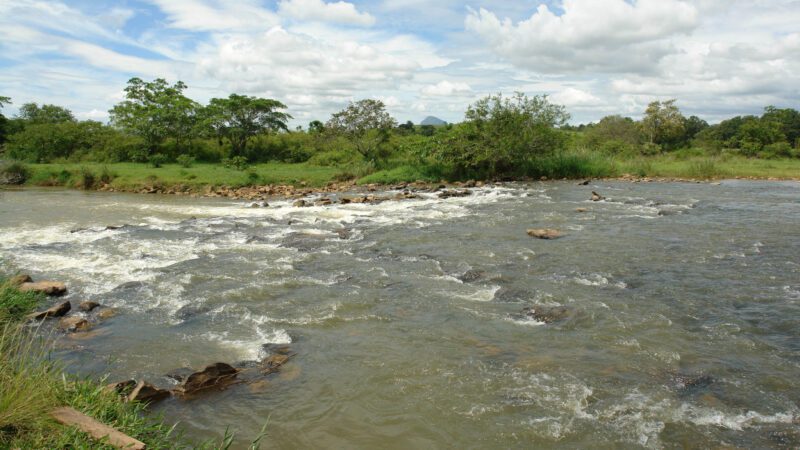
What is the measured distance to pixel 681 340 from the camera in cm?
735

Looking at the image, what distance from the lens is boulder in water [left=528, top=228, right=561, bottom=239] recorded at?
48.1 ft

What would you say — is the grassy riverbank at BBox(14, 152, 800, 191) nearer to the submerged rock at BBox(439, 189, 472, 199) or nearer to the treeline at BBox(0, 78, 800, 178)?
the treeline at BBox(0, 78, 800, 178)

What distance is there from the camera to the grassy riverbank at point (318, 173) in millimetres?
30781

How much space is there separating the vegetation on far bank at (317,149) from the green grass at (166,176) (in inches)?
3.3

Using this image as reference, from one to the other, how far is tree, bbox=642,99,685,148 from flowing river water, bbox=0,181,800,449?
4236cm

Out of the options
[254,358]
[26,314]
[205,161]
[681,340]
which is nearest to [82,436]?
[254,358]

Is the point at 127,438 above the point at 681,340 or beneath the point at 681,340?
above

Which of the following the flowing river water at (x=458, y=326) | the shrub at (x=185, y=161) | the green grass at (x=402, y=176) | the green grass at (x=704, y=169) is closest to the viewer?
the flowing river water at (x=458, y=326)

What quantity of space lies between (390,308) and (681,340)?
14.8 ft

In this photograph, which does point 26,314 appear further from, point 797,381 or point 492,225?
point 492,225

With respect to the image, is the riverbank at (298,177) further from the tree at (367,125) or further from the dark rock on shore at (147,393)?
the dark rock on shore at (147,393)

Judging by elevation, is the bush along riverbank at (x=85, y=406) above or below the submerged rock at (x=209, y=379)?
above

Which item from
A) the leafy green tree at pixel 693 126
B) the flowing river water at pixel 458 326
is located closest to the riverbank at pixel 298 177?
the flowing river water at pixel 458 326

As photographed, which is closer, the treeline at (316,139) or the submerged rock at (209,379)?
the submerged rock at (209,379)
